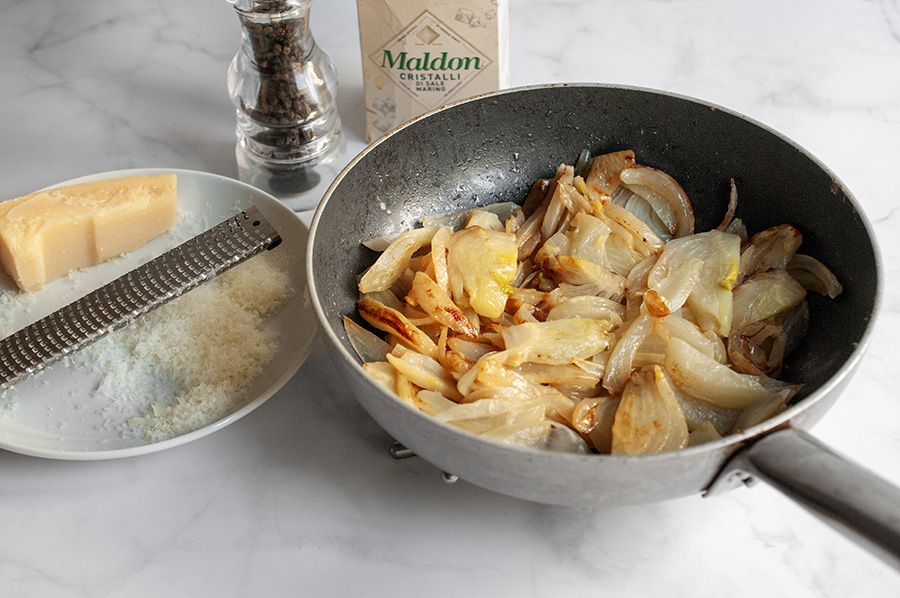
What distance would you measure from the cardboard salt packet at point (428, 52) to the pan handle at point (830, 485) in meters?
0.85

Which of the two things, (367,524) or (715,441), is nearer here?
(715,441)

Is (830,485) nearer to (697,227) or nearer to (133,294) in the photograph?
(697,227)

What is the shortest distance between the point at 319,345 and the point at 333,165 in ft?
1.30

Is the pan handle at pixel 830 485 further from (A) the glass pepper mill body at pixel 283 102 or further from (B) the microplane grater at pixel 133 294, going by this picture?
(A) the glass pepper mill body at pixel 283 102

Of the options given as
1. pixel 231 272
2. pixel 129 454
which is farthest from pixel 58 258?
pixel 129 454

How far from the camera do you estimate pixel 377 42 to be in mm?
1358

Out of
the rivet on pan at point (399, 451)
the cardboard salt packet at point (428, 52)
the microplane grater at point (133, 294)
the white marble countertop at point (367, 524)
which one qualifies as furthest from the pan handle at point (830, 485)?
the cardboard salt packet at point (428, 52)

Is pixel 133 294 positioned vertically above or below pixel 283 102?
below

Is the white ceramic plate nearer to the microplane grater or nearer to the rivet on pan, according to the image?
the microplane grater

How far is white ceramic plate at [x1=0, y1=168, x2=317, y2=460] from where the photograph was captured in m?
0.96

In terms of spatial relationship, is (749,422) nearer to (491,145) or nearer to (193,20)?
(491,145)

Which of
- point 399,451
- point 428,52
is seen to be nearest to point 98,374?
point 399,451

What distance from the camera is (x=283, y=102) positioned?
4.28ft

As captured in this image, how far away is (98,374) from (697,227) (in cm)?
84
